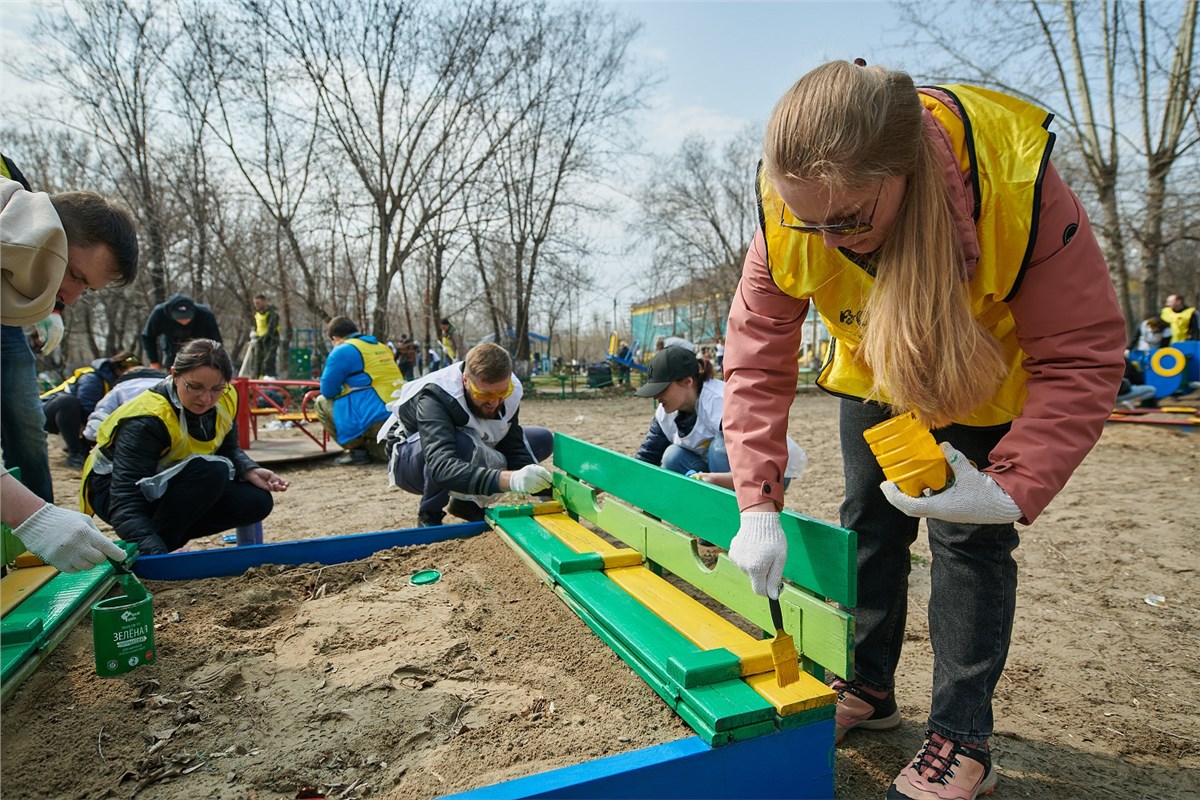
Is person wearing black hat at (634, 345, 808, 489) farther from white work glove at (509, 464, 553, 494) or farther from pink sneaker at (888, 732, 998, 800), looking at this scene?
pink sneaker at (888, 732, 998, 800)

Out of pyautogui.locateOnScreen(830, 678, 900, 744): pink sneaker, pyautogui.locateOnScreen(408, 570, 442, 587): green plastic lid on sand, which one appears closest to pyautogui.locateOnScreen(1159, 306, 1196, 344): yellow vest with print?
pyautogui.locateOnScreen(830, 678, 900, 744): pink sneaker

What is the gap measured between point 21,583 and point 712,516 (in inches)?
90.1

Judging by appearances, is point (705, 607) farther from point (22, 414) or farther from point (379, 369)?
point (379, 369)

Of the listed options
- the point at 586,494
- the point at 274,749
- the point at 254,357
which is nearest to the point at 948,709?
the point at 274,749

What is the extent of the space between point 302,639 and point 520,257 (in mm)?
13616

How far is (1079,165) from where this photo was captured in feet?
43.2

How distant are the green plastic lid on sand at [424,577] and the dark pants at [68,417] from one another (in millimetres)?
5065

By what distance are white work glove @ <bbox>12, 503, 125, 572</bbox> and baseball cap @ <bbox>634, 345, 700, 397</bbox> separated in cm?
213

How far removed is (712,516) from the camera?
211 centimetres

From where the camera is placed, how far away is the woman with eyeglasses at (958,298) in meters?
1.27

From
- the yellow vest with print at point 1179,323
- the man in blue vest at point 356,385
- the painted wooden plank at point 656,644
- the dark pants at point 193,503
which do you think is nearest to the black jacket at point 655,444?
the painted wooden plank at point 656,644

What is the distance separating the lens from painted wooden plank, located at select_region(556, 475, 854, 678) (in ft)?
5.36

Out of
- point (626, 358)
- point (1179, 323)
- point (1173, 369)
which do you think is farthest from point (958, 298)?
point (626, 358)

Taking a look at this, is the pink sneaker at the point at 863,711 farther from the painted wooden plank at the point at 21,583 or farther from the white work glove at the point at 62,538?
the painted wooden plank at the point at 21,583
